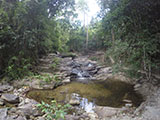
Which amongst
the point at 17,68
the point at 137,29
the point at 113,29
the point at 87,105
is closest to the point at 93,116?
the point at 87,105

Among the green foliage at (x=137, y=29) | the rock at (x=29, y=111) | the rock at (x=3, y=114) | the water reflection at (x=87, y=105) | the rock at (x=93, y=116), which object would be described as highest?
the green foliage at (x=137, y=29)

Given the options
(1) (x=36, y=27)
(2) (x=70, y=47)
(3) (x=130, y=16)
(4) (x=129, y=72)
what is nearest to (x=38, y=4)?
(1) (x=36, y=27)

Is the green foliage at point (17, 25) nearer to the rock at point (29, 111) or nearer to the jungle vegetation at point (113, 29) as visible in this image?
the jungle vegetation at point (113, 29)

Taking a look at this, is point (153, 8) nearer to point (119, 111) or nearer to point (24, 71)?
point (119, 111)

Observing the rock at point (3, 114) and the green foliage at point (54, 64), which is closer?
the rock at point (3, 114)

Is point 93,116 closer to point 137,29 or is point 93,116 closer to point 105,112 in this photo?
point 105,112

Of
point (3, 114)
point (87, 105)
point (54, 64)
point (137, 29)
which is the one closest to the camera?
point (3, 114)

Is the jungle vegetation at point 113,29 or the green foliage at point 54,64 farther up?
the jungle vegetation at point 113,29

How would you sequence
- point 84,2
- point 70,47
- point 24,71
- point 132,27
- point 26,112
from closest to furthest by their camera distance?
point 26,112 → point 132,27 → point 24,71 → point 84,2 → point 70,47

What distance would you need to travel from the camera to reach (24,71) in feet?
23.1

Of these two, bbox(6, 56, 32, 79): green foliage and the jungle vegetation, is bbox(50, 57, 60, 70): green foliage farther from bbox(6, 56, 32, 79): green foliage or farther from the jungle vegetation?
bbox(6, 56, 32, 79): green foliage

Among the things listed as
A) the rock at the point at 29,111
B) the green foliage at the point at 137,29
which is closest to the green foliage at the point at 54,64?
the green foliage at the point at 137,29

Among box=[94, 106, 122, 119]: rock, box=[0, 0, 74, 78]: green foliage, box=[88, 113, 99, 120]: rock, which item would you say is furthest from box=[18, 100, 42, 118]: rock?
box=[0, 0, 74, 78]: green foliage

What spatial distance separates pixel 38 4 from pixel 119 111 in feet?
25.1
